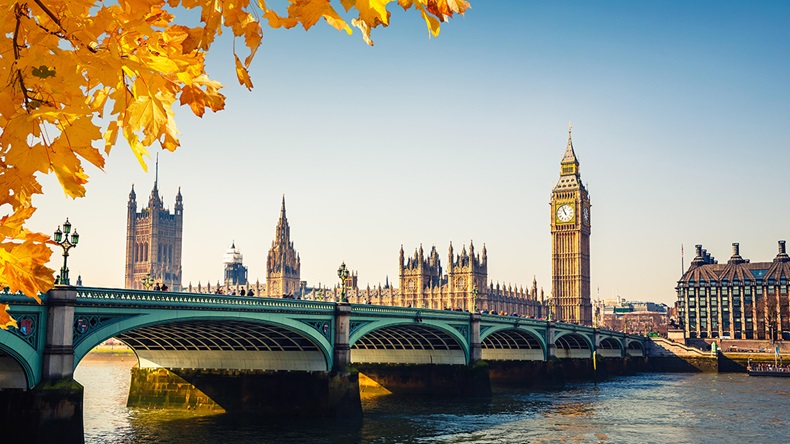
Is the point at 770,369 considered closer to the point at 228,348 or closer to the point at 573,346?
the point at 573,346

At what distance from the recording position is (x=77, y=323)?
29.5m

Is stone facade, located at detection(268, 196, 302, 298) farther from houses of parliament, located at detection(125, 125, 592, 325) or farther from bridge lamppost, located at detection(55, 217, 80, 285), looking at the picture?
bridge lamppost, located at detection(55, 217, 80, 285)

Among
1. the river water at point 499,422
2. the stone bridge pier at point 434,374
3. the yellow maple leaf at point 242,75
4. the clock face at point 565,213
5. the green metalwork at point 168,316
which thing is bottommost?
the river water at point 499,422

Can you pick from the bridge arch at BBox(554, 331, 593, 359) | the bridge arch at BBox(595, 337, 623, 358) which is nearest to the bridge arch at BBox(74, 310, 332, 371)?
the bridge arch at BBox(554, 331, 593, 359)

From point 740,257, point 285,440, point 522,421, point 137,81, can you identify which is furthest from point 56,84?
point 740,257

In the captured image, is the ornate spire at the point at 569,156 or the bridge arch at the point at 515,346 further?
the ornate spire at the point at 569,156

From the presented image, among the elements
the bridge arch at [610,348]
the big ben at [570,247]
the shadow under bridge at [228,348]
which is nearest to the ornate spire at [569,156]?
the big ben at [570,247]

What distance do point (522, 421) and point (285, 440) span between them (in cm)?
1408

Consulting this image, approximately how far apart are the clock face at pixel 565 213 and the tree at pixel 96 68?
490 ft

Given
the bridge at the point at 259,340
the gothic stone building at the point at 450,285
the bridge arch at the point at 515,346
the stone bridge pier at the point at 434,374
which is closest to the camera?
the bridge at the point at 259,340

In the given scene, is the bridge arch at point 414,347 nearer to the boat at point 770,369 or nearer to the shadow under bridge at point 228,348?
the shadow under bridge at point 228,348

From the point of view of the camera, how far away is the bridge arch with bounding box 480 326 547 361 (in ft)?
231

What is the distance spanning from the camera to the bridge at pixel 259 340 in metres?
28.0

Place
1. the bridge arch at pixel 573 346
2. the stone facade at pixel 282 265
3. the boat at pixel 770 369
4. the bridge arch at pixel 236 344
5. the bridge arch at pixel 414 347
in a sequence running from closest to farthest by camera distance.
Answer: the bridge arch at pixel 236 344
the bridge arch at pixel 414 347
the bridge arch at pixel 573 346
the boat at pixel 770 369
the stone facade at pixel 282 265
